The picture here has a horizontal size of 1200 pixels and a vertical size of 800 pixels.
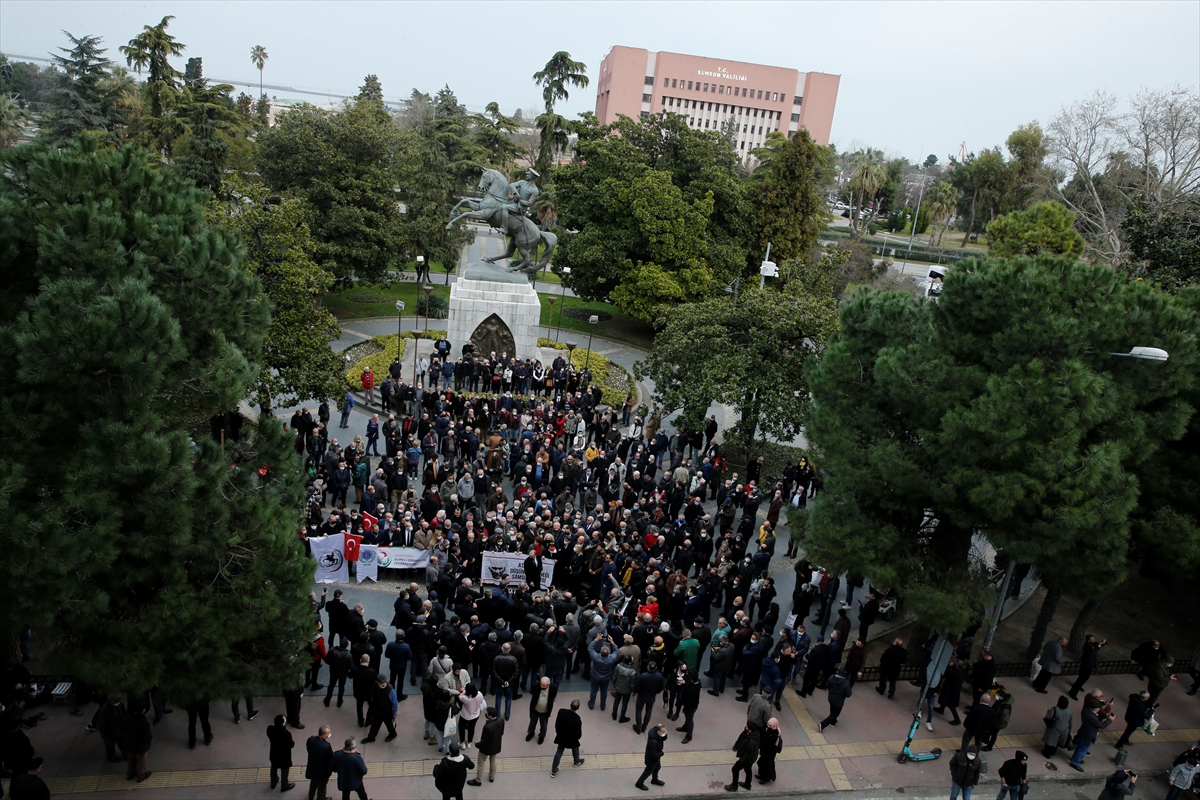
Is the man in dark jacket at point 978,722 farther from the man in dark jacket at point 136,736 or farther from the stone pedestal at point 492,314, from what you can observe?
the stone pedestal at point 492,314

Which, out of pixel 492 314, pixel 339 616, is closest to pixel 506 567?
pixel 339 616

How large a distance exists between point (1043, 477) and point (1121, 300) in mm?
2864

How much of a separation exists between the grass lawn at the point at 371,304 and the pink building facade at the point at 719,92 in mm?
73678

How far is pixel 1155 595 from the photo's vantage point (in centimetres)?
1864

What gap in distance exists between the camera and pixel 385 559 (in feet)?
48.5

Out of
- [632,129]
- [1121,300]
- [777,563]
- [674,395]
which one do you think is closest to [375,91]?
[632,129]

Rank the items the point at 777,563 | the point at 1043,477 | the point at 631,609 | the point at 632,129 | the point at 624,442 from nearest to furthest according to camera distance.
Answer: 1. the point at 1043,477
2. the point at 631,609
3. the point at 777,563
4. the point at 624,442
5. the point at 632,129

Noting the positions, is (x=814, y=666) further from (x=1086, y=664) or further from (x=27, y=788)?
(x=27, y=788)

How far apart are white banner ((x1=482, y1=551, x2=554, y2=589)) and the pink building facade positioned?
332ft

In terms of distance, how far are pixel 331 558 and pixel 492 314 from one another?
1389cm

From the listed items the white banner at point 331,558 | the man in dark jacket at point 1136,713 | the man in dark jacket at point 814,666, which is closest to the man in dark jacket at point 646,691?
the man in dark jacket at point 814,666

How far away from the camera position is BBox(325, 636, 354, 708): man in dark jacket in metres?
11.1

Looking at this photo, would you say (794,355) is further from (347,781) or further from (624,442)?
(347,781)

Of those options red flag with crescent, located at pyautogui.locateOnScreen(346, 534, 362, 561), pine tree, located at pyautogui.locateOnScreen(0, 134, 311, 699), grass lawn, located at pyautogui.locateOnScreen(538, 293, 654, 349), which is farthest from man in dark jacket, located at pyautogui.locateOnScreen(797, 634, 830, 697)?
grass lawn, located at pyautogui.locateOnScreen(538, 293, 654, 349)
